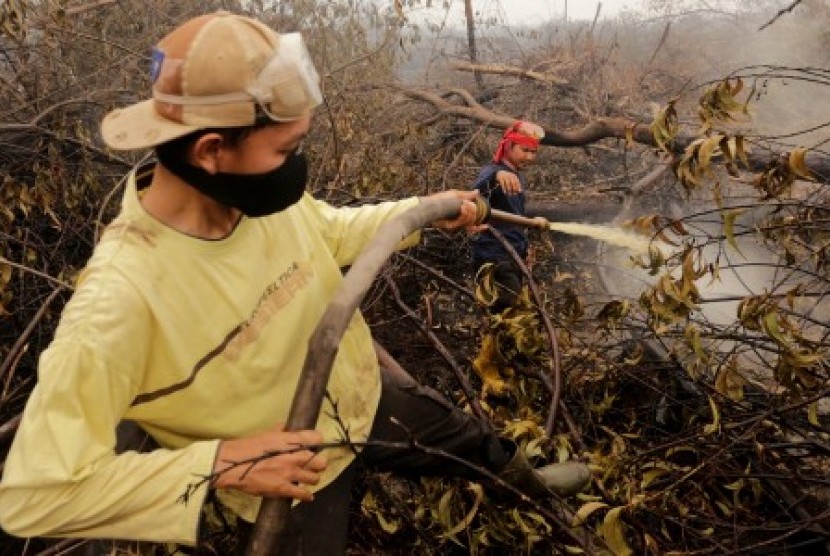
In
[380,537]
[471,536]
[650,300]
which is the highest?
[650,300]

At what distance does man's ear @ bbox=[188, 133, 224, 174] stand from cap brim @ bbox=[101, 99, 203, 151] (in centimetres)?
3

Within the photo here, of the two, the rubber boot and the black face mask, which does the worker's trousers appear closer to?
the rubber boot

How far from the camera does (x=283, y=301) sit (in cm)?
151

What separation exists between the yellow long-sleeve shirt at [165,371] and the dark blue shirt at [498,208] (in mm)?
2566

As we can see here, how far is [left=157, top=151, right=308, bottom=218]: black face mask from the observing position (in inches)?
52.5

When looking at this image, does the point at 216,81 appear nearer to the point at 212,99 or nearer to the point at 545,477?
the point at 212,99

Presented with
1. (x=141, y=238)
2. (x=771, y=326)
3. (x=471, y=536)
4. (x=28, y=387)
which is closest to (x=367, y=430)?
(x=471, y=536)

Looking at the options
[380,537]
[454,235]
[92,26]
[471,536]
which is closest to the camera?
[471,536]

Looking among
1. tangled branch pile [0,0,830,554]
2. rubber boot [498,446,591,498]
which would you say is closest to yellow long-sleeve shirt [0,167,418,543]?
rubber boot [498,446,591,498]

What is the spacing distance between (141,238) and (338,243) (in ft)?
2.28

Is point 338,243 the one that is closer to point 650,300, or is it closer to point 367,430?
point 367,430

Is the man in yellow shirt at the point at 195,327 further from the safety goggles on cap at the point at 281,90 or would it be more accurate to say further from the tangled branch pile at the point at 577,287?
the tangled branch pile at the point at 577,287

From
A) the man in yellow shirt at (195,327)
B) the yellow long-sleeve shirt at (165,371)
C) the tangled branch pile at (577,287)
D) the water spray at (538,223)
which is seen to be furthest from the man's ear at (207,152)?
the tangled branch pile at (577,287)

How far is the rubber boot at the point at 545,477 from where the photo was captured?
1907 mm
